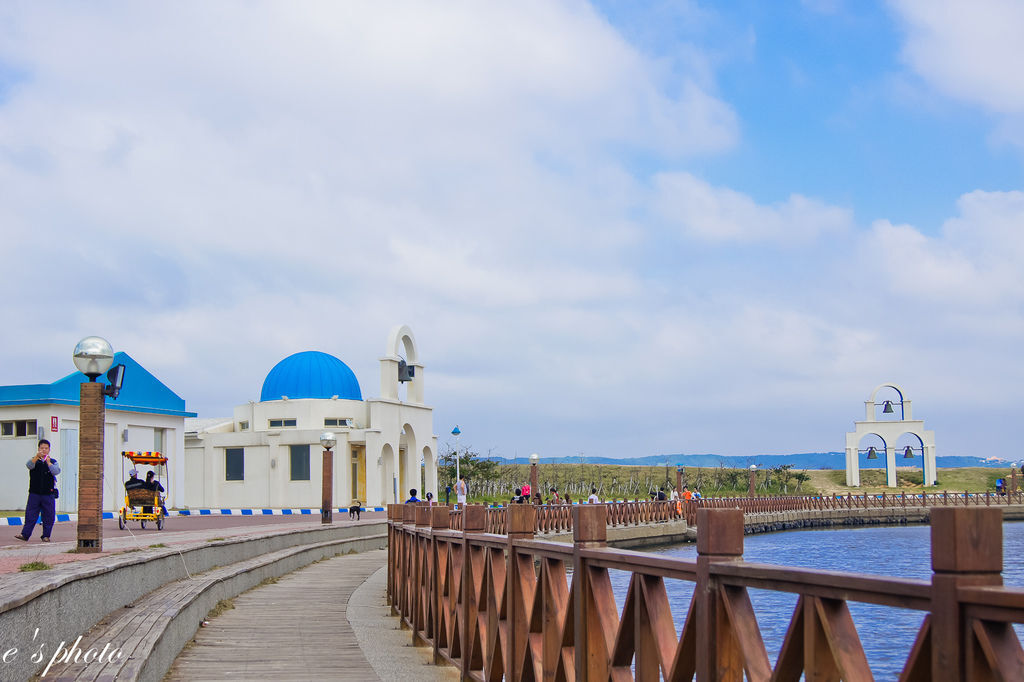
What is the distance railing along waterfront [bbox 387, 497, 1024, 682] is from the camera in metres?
2.55

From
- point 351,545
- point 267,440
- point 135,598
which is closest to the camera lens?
point 135,598

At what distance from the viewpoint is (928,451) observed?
206ft

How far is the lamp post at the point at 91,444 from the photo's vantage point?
39.3 ft

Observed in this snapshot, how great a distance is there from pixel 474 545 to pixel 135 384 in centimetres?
3211

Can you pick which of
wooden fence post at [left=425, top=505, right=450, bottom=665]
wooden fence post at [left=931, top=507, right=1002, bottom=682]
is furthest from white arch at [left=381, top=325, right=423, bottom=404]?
wooden fence post at [left=931, top=507, right=1002, bottom=682]

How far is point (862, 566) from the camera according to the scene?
30.7 m

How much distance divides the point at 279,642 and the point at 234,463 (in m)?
34.0

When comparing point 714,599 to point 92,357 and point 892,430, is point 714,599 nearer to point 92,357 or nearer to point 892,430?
point 92,357

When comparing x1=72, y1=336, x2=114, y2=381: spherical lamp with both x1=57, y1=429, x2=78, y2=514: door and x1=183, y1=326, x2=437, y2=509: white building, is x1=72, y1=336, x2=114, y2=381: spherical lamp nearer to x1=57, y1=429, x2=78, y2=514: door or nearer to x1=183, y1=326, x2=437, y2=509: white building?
x1=57, y1=429, x2=78, y2=514: door

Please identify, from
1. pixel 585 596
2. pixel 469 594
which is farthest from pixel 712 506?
pixel 585 596

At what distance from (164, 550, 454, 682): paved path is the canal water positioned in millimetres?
3136

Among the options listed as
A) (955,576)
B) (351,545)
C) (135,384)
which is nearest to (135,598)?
(955,576)

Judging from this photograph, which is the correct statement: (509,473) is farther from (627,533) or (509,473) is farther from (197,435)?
(627,533)

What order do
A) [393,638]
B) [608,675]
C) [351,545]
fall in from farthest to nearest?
[351,545]
[393,638]
[608,675]
